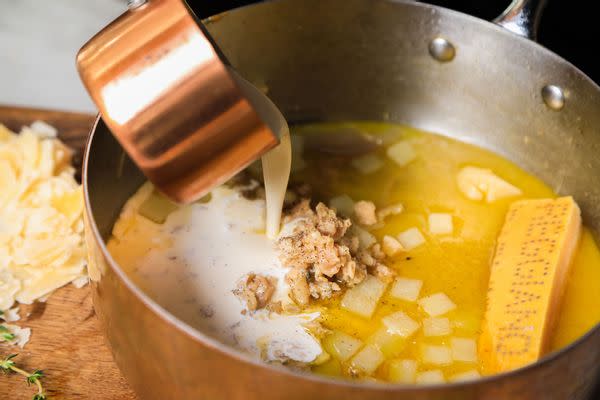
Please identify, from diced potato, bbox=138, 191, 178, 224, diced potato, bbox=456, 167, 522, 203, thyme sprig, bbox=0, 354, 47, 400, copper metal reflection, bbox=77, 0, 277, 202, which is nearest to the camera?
copper metal reflection, bbox=77, 0, 277, 202

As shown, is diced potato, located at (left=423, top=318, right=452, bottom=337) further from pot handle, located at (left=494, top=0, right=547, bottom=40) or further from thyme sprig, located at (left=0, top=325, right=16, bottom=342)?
thyme sprig, located at (left=0, top=325, right=16, bottom=342)

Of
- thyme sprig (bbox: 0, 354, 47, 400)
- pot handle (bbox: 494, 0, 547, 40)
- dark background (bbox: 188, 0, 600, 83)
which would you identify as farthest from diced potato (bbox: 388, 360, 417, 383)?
dark background (bbox: 188, 0, 600, 83)

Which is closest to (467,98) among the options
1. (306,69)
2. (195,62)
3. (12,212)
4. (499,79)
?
(499,79)

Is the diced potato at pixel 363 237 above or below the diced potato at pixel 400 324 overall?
above

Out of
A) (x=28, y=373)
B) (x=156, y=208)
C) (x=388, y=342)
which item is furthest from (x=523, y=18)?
(x=28, y=373)

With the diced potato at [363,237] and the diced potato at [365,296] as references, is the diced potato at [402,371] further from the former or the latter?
the diced potato at [363,237]

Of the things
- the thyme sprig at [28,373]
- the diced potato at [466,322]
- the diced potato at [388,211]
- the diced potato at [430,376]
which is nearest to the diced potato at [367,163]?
the diced potato at [388,211]
